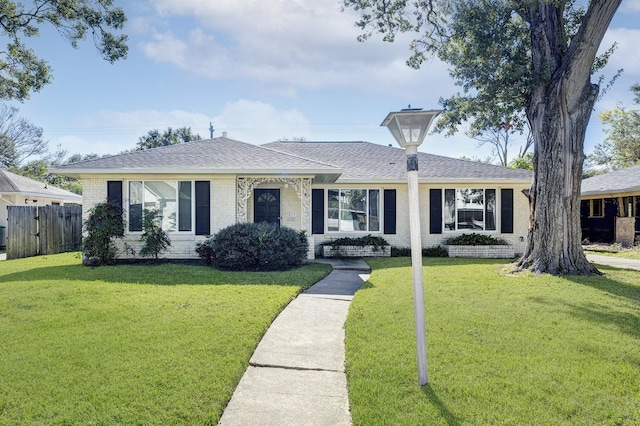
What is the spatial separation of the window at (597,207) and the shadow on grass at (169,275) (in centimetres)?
1757

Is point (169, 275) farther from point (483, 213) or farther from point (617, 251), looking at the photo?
point (617, 251)

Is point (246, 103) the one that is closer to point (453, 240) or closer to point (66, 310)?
point (453, 240)

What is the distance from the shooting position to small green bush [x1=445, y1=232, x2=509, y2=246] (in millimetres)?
13570

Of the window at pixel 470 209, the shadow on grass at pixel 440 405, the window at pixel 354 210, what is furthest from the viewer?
the window at pixel 470 209

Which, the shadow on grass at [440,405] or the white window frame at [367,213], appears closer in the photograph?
the shadow on grass at [440,405]

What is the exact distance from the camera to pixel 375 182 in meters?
13.5

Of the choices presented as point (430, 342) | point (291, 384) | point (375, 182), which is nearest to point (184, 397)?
point (291, 384)

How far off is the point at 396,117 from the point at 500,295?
520 centimetres

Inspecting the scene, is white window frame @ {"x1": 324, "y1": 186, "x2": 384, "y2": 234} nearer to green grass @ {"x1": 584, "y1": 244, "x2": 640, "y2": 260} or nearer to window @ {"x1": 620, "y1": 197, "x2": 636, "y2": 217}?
green grass @ {"x1": 584, "y1": 244, "x2": 640, "y2": 260}

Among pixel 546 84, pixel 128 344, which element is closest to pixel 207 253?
pixel 128 344

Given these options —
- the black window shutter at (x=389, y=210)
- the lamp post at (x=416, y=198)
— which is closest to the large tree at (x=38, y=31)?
the black window shutter at (x=389, y=210)

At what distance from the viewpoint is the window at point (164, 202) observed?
1162 centimetres

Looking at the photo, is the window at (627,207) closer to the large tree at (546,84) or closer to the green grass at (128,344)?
the large tree at (546,84)

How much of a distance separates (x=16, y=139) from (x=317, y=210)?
105 feet
